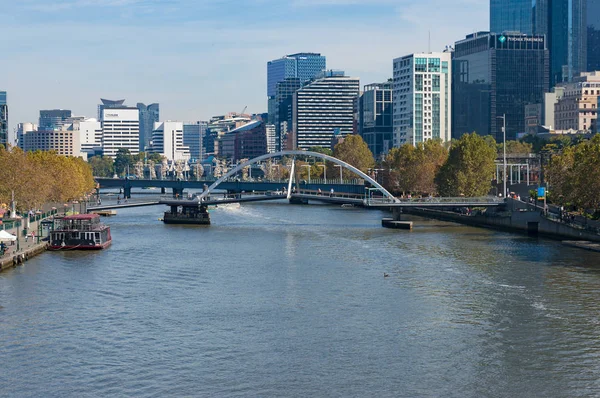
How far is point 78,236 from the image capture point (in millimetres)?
84812

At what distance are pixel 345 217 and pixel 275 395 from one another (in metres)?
90.8

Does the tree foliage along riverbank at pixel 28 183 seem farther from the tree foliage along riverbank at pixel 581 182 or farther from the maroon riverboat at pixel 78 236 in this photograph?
the tree foliage along riverbank at pixel 581 182

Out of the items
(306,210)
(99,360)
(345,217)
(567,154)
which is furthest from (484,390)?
(306,210)

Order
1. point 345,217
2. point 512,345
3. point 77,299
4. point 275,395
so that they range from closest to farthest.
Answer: point 275,395
point 512,345
point 77,299
point 345,217

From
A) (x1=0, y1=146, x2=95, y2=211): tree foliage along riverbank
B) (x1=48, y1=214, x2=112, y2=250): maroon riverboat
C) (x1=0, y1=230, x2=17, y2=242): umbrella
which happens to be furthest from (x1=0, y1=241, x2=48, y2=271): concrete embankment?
(x1=0, y1=146, x2=95, y2=211): tree foliage along riverbank

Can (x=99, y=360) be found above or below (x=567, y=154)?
below

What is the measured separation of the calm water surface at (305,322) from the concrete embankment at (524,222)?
3868 millimetres

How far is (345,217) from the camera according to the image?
12850 centimetres

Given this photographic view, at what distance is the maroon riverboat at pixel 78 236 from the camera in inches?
3322

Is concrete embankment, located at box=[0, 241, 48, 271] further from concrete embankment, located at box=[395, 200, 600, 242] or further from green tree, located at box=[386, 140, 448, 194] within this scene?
green tree, located at box=[386, 140, 448, 194]

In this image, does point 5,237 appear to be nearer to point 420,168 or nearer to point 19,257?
point 19,257

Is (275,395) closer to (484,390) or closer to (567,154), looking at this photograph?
(484,390)

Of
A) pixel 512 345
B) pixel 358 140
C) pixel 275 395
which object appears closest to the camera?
pixel 275 395

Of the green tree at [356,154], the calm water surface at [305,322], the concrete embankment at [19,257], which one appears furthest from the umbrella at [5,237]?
the green tree at [356,154]
